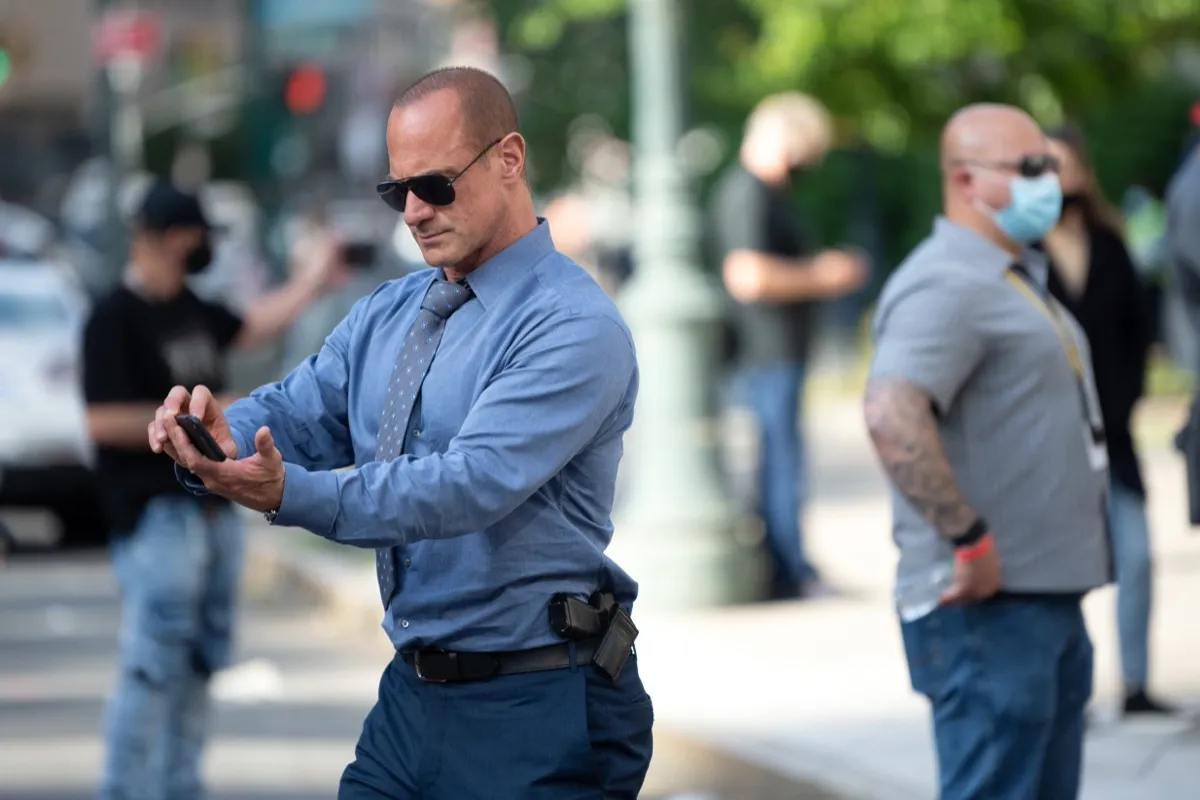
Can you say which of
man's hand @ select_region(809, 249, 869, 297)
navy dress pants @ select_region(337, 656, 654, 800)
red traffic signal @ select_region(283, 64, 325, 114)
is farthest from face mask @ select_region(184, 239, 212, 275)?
red traffic signal @ select_region(283, 64, 325, 114)

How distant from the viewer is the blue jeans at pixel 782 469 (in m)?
10.4

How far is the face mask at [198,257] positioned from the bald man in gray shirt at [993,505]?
2.29 metres

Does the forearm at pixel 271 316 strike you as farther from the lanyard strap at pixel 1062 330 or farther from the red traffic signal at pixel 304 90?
the red traffic signal at pixel 304 90

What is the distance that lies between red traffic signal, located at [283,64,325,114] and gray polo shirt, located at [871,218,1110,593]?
22.4 metres

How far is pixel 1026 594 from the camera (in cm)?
493

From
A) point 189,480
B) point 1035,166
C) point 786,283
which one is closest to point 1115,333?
point 1035,166

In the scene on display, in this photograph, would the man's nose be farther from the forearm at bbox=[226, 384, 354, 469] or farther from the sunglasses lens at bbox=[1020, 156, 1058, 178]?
A: the sunglasses lens at bbox=[1020, 156, 1058, 178]

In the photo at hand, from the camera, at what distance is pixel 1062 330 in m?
5.09

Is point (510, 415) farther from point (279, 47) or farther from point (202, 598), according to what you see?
point (279, 47)

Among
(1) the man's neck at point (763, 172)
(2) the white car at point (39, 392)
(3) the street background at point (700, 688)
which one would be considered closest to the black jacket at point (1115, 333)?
(3) the street background at point (700, 688)

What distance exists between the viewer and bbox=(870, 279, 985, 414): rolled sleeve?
4.90 m

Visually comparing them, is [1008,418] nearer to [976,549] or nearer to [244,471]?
[976,549]

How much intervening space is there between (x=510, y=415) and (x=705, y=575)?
671 cm

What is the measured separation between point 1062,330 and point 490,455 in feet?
6.35
